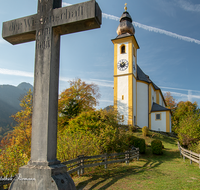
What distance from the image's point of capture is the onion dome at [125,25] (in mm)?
32281

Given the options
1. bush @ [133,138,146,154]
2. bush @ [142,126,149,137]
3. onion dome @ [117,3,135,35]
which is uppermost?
onion dome @ [117,3,135,35]

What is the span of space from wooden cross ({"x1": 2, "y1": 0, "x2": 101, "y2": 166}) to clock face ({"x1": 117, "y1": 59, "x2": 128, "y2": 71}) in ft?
87.2

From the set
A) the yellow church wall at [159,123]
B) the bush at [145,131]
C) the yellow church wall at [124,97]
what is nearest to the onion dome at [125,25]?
the yellow church wall at [124,97]

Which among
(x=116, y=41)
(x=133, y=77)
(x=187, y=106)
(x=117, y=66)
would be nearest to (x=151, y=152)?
(x=133, y=77)

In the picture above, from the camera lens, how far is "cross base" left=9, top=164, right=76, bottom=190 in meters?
3.09

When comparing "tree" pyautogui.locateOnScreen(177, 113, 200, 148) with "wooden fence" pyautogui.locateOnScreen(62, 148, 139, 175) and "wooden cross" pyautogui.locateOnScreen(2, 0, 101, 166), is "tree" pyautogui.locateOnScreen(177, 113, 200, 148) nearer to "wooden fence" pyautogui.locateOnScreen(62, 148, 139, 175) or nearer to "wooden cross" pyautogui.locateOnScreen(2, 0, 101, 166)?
"wooden fence" pyautogui.locateOnScreen(62, 148, 139, 175)

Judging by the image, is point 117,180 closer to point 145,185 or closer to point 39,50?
point 145,185

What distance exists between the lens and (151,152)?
55.9 feet

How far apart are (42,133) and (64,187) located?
1025 mm

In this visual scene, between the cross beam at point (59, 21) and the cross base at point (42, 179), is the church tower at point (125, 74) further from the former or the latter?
the cross base at point (42, 179)

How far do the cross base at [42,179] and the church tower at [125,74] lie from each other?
2489cm

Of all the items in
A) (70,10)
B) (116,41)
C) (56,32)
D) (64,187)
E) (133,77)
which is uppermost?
(116,41)

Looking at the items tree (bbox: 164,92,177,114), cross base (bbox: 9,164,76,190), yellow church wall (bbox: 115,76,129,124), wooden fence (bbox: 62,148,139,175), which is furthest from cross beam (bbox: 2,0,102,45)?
tree (bbox: 164,92,177,114)

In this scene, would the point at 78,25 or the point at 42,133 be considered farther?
the point at 78,25
